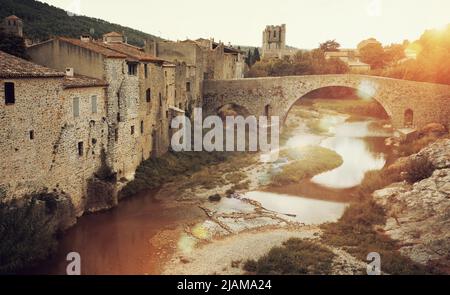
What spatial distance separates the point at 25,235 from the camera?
16.2m

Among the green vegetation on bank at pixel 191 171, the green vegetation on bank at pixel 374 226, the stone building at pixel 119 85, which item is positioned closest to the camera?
the green vegetation on bank at pixel 374 226

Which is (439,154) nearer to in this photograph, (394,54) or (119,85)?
(119,85)

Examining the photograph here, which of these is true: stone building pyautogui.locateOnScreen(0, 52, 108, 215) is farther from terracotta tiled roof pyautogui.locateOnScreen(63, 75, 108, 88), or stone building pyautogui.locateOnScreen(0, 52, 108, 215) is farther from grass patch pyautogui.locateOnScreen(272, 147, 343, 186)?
grass patch pyautogui.locateOnScreen(272, 147, 343, 186)

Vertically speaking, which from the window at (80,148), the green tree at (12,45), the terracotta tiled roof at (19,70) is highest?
the green tree at (12,45)

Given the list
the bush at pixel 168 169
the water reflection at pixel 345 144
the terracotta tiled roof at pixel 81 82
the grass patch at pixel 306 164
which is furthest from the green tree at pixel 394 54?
the terracotta tiled roof at pixel 81 82

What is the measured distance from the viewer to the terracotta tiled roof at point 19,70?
16.5 metres

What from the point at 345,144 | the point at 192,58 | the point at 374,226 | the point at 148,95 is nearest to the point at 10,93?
the point at 148,95

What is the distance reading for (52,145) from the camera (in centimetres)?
1875

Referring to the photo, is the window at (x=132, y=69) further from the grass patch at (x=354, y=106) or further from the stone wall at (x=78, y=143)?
the grass patch at (x=354, y=106)

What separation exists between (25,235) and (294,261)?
8.61 metres

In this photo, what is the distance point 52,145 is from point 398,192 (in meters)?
14.3

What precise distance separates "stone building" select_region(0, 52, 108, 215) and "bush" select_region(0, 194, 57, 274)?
53 cm

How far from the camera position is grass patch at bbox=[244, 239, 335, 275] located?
606 inches

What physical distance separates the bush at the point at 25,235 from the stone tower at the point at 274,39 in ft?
263
